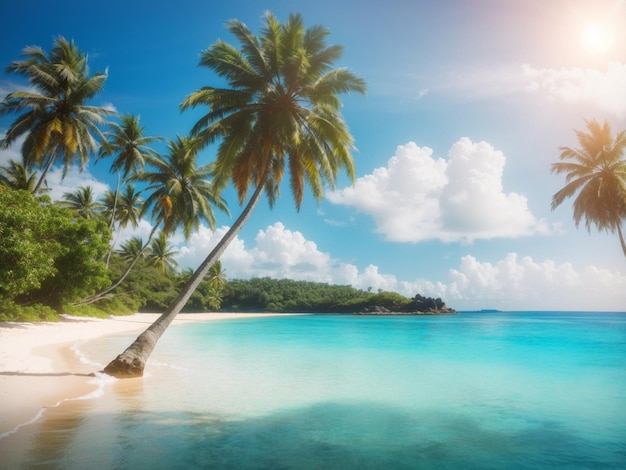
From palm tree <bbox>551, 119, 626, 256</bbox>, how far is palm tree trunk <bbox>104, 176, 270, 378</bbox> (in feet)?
63.9

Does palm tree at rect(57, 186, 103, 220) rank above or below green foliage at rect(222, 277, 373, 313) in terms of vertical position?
above

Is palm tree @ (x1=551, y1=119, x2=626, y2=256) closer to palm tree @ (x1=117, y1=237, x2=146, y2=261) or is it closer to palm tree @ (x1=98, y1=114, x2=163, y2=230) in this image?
palm tree @ (x1=98, y1=114, x2=163, y2=230)

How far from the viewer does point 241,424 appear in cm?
585

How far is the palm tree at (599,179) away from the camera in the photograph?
19641 mm

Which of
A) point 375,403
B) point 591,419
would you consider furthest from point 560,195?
point 375,403

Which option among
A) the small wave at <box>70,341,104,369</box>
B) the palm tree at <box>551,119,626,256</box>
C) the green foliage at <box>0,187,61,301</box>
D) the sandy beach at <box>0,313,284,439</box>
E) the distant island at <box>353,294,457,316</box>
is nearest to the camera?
the sandy beach at <box>0,313,284,439</box>

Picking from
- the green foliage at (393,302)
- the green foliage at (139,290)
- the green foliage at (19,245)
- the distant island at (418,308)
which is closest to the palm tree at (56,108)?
the green foliage at (19,245)

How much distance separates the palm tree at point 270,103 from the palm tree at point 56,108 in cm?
1040

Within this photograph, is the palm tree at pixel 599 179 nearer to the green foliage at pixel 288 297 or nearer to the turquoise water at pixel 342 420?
the turquoise water at pixel 342 420

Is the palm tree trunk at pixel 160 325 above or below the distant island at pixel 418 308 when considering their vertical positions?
above

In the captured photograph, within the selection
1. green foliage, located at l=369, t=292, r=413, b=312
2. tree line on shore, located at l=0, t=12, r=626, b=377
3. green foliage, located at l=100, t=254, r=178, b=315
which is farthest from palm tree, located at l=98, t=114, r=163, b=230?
green foliage, located at l=369, t=292, r=413, b=312

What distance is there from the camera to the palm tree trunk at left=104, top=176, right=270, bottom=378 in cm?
866

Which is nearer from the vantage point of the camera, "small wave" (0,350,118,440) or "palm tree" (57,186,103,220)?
"small wave" (0,350,118,440)

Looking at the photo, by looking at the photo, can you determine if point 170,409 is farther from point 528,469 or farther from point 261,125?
point 261,125
